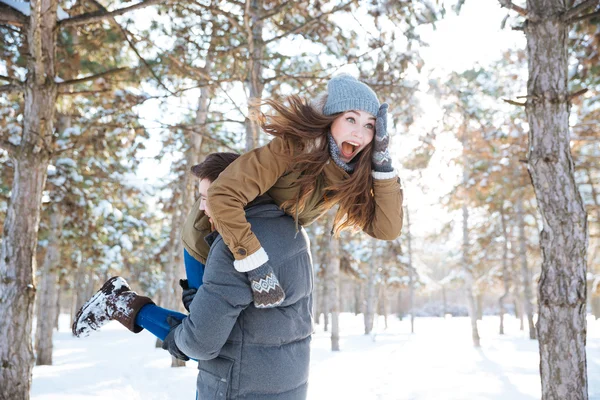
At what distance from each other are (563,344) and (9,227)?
4.90 meters

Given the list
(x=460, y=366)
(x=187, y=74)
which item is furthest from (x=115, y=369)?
(x=460, y=366)

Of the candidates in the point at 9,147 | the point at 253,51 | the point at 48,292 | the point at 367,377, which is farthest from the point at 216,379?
the point at 48,292

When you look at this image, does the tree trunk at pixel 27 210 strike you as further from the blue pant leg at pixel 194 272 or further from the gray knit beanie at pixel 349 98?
the gray knit beanie at pixel 349 98

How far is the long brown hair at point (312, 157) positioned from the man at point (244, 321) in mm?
198

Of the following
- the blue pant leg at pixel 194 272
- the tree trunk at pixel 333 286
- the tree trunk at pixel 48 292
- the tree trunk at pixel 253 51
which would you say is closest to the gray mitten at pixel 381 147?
the blue pant leg at pixel 194 272

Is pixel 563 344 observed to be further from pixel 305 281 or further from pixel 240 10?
pixel 240 10

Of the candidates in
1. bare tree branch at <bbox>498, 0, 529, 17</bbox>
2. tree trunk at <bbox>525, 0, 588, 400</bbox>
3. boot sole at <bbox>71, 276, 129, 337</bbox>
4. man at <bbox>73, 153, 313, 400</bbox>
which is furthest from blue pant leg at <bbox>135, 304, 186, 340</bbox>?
bare tree branch at <bbox>498, 0, 529, 17</bbox>

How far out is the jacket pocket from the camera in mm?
1739

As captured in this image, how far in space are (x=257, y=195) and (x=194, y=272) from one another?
0.55m

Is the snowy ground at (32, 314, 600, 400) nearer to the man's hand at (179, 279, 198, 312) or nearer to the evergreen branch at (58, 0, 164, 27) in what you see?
the evergreen branch at (58, 0, 164, 27)

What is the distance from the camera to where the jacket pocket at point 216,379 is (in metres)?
1.74

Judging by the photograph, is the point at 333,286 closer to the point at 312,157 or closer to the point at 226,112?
the point at 226,112

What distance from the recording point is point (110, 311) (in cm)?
200

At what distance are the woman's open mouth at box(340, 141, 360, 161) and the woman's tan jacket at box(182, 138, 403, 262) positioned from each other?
0.23 feet
